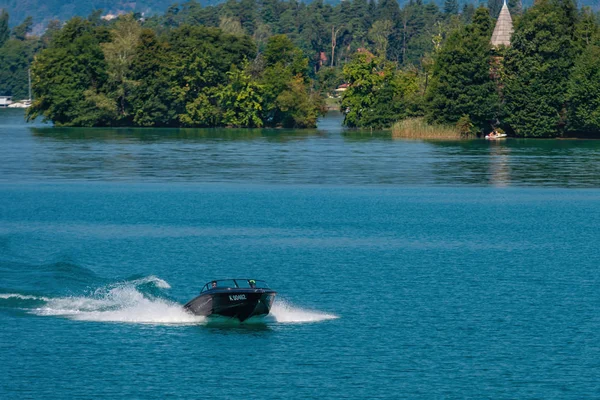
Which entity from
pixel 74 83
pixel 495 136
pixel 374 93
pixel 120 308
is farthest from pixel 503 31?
pixel 120 308

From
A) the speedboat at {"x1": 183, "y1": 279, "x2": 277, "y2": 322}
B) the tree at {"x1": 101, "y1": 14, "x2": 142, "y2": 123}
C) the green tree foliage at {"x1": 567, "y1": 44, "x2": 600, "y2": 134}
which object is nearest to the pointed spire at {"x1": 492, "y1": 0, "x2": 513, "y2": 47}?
the green tree foliage at {"x1": 567, "y1": 44, "x2": 600, "y2": 134}

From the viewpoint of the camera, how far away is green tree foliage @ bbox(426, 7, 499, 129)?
6048 inches

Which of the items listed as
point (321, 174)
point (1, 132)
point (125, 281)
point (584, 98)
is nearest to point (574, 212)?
point (321, 174)

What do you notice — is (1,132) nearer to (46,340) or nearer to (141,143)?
(141,143)

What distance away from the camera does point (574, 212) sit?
263ft

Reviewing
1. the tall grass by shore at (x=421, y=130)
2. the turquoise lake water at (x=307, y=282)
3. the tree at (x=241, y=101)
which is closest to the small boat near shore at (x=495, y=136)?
the tall grass by shore at (x=421, y=130)

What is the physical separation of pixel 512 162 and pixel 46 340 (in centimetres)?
8696

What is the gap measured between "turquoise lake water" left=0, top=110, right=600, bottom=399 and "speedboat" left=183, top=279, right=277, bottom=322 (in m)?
0.61

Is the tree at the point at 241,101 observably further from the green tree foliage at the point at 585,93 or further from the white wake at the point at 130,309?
the white wake at the point at 130,309

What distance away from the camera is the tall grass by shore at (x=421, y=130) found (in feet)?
517

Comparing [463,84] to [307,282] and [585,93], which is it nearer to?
[585,93]

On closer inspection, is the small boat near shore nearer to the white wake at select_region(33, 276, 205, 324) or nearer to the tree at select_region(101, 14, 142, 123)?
the tree at select_region(101, 14, 142, 123)

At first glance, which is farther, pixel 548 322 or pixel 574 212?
pixel 574 212

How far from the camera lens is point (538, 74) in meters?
154
